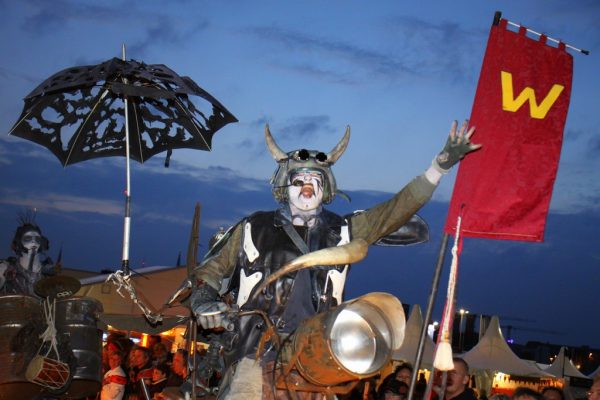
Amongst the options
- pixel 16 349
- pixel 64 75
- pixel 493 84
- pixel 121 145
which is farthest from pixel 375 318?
pixel 16 349

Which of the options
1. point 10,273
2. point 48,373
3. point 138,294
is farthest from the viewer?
point 138,294

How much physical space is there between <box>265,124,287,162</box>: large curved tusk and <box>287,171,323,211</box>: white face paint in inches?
7.6

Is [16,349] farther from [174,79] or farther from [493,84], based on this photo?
A: [493,84]

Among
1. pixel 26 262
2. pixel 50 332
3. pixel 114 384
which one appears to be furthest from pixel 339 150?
pixel 114 384

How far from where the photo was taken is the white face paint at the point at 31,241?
343 inches

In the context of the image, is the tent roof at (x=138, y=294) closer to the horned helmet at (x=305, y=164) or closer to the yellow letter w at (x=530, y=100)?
the horned helmet at (x=305, y=164)

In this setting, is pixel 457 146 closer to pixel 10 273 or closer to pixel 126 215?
pixel 126 215

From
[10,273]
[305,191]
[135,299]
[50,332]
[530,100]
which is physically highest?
[530,100]

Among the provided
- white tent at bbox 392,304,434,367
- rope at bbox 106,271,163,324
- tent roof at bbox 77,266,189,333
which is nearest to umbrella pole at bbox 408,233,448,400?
rope at bbox 106,271,163,324

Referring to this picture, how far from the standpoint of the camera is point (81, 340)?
777 cm

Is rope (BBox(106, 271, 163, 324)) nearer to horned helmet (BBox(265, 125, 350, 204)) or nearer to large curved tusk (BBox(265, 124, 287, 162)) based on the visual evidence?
horned helmet (BBox(265, 125, 350, 204))

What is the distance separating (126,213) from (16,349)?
2.02 m

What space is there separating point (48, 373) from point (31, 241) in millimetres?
1991

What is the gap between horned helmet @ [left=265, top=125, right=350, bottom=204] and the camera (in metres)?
5.19
